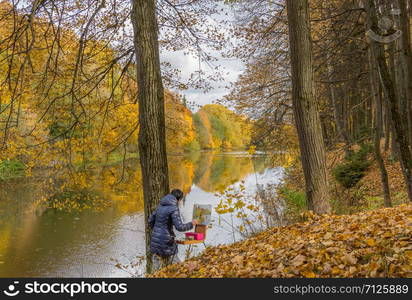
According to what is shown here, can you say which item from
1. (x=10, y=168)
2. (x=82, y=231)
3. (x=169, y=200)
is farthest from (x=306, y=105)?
(x=10, y=168)

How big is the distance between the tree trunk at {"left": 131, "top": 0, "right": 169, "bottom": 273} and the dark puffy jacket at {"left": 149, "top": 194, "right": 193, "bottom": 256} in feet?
1.10

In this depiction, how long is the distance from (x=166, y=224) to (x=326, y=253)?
2.35 meters

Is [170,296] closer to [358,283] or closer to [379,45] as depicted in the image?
[358,283]

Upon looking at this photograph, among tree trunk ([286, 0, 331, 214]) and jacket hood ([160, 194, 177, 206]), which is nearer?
jacket hood ([160, 194, 177, 206])

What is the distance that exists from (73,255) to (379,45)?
10.1 meters

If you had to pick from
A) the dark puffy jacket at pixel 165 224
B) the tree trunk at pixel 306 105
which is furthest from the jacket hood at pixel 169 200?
the tree trunk at pixel 306 105

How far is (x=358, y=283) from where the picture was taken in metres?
3.02

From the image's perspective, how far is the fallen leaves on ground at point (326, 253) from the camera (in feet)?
10.4

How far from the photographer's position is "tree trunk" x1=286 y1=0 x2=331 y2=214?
5336 millimetres

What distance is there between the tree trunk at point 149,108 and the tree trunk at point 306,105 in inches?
80.8

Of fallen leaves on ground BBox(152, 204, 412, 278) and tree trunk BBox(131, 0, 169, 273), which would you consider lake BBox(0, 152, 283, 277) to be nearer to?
tree trunk BBox(131, 0, 169, 273)

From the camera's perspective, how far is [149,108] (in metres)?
5.45

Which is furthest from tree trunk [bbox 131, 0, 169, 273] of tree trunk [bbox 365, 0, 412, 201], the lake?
tree trunk [bbox 365, 0, 412, 201]

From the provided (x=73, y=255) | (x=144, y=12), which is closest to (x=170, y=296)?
(x=144, y=12)
